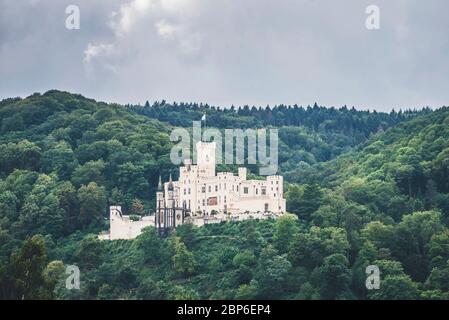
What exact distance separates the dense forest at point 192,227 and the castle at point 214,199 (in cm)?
87

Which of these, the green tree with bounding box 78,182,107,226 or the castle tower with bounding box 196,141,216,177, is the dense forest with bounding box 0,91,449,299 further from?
the castle tower with bounding box 196,141,216,177

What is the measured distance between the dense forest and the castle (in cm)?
87

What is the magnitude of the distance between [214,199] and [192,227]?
7.90 feet

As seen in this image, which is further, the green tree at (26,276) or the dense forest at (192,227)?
the dense forest at (192,227)

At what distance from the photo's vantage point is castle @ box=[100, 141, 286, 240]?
127 metres

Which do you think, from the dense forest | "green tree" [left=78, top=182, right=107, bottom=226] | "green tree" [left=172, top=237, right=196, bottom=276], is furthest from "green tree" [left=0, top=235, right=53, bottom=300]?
"green tree" [left=78, top=182, right=107, bottom=226]

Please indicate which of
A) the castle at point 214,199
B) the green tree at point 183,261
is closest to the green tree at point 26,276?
the green tree at point 183,261

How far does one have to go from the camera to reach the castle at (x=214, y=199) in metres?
127

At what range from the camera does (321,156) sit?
19738 cm

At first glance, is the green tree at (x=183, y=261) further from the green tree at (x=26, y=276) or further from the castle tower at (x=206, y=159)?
the green tree at (x=26, y=276)
